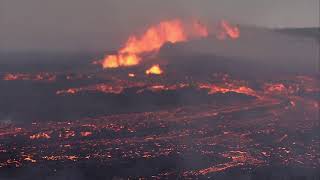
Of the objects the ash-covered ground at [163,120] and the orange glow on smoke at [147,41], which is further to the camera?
the orange glow on smoke at [147,41]

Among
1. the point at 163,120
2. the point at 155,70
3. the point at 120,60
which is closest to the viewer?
the point at 163,120

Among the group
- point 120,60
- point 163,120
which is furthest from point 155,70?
point 163,120

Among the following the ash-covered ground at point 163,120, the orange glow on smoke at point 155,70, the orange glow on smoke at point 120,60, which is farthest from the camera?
the orange glow on smoke at point 120,60

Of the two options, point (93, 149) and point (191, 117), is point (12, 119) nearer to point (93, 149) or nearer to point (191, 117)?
point (93, 149)

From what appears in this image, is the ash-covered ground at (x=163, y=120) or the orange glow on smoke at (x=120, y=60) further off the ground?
the orange glow on smoke at (x=120, y=60)

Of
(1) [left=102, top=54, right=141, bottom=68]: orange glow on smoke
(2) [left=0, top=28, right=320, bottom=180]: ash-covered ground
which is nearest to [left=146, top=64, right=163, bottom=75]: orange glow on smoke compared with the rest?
(2) [left=0, top=28, right=320, bottom=180]: ash-covered ground

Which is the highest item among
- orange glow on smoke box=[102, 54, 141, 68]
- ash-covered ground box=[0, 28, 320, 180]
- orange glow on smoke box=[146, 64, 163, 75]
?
orange glow on smoke box=[102, 54, 141, 68]

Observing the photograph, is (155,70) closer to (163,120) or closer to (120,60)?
(120,60)

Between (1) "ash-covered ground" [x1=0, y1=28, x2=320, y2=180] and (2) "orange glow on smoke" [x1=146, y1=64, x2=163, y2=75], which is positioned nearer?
(1) "ash-covered ground" [x1=0, y1=28, x2=320, y2=180]

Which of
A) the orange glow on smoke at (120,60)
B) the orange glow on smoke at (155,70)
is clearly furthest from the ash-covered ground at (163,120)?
the orange glow on smoke at (120,60)

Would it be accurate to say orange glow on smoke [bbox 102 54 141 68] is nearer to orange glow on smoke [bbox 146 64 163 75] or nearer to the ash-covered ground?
the ash-covered ground

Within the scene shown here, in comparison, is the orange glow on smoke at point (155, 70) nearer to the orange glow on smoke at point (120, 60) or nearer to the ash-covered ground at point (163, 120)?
the ash-covered ground at point (163, 120)

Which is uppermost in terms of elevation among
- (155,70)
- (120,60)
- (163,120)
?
(120,60)

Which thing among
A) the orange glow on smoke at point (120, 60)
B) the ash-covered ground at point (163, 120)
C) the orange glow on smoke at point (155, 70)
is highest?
the orange glow on smoke at point (120, 60)
